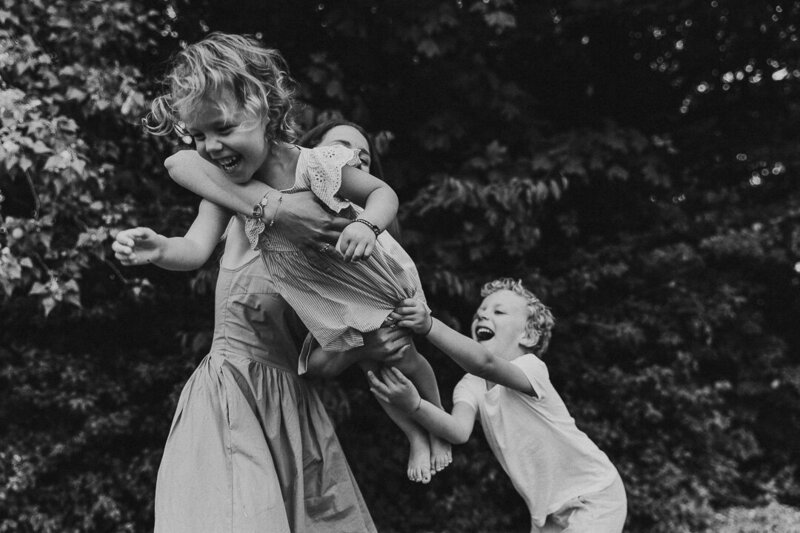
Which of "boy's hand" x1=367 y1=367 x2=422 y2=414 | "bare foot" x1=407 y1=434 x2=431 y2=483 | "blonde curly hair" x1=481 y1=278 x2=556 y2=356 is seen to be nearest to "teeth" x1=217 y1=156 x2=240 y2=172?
"boy's hand" x1=367 y1=367 x2=422 y2=414

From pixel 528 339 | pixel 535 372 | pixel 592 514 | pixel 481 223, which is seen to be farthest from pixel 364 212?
pixel 481 223

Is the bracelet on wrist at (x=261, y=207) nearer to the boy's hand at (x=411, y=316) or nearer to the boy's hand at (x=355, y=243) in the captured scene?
the boy's hand at (x=355, y=243)

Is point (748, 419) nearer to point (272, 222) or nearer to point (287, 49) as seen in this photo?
point (287, 49)

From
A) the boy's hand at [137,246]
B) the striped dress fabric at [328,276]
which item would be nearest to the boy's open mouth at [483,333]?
the striped dress fabric at [328,276]

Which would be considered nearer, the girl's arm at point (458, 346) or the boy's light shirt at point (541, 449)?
the girl's arm at point (458, 346)

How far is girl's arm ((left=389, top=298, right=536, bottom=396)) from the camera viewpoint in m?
2.46

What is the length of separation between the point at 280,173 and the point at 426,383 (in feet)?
2.67

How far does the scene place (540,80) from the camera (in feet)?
22.2

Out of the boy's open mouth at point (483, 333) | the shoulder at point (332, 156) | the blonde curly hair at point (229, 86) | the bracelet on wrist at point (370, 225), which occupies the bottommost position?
the boy's open mouth at point (483, 333)

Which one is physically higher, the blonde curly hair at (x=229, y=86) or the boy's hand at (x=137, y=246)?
Result: the blonde curly hair at (x=229, y=86)

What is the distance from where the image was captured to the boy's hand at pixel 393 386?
254cm

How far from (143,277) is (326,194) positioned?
3.40 meters

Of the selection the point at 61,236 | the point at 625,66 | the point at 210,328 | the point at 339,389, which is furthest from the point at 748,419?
the point at 61,236

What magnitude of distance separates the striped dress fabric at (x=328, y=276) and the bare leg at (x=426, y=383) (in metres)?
0.25
